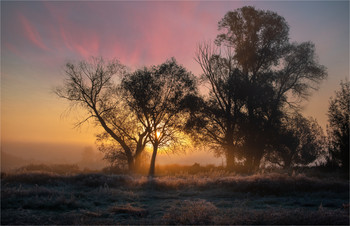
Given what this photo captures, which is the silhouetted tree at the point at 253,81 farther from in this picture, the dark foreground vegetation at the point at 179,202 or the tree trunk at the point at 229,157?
the dark foreground vegetation at the point at 179,202

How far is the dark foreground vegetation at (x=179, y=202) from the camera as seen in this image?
7062 mm

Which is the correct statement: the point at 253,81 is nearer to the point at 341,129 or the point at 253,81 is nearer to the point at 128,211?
the point at 341,129

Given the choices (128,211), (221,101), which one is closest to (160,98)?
(221,101)

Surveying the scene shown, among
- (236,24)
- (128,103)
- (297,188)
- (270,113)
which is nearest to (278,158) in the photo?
(270,113)

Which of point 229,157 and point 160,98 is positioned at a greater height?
point 160,98

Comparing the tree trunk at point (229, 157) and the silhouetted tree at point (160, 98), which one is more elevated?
the silhouetted tree at point (160, 98)

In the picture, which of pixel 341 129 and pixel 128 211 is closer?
pixel 128 211

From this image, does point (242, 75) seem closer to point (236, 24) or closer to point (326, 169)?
point (236, 24)

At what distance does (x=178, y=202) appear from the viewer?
33.1 feet

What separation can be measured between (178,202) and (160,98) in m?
18.9

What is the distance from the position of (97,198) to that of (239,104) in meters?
19.3

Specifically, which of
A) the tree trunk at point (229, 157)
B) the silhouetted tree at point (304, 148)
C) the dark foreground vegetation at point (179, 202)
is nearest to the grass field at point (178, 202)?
the dark foreground vegetation at point (179, 202)

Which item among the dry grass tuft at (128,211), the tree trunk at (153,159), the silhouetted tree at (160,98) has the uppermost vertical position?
the silhouetted tree at (160,98)

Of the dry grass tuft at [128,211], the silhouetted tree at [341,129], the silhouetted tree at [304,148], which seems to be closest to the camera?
the dry grass tuft at [128,211]
